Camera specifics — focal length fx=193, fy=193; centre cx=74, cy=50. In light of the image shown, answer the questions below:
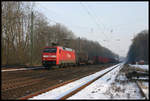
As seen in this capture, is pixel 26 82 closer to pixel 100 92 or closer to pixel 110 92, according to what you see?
pixel 100 92

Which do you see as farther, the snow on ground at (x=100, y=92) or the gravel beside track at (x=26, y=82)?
the gravel beside track at (x=26, y=82)

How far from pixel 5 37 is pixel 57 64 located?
1477 centimetres

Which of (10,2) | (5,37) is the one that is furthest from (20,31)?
(10,2)

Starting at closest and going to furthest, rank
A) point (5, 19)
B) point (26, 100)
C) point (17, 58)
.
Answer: point (26, 100)
point (5, 19)
point (17, 58)

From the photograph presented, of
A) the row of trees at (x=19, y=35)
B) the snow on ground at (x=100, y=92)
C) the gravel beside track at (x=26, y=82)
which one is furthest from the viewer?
the row of trees at (x=19, y=35)

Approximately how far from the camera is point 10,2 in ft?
114

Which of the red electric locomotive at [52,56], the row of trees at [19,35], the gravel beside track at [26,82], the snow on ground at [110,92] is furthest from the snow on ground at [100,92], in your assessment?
the row of trees at [19,35]

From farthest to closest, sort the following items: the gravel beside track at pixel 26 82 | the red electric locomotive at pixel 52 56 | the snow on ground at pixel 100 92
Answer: the red electric locomotive at pixel 52 56 < the gravel beside track at pixel 26 82 < the snow on ground at pixel 100 92

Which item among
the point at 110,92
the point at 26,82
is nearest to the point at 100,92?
the point at 110,92

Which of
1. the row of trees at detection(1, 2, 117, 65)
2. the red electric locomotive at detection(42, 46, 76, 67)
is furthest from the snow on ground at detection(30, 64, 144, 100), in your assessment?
the row of trees at detection(1, 2, 117, 65)

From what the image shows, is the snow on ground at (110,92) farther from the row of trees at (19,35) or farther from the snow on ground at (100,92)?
the row of trees at (19,35)

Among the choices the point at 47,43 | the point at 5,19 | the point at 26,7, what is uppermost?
the point at 26,7

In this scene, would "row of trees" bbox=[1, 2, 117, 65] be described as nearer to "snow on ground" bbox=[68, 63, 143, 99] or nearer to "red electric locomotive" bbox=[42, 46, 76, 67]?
"red electric locomotive" bbox=[42, 46, 76, 67]

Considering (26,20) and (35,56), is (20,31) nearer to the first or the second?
(26,20)
